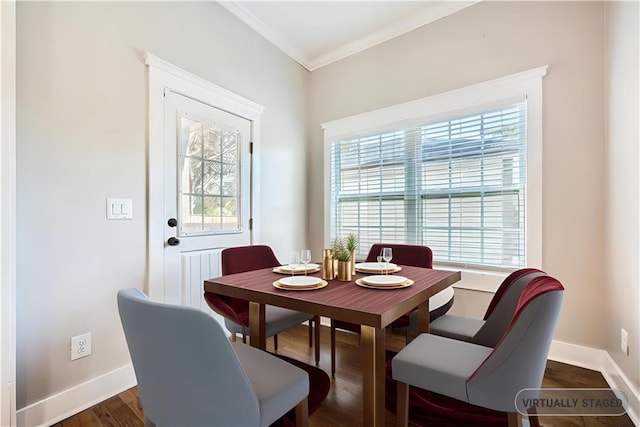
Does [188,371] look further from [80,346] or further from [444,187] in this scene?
[444,187]

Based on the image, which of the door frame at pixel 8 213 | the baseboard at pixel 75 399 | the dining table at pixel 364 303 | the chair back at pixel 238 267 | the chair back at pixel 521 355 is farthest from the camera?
the chair back at pixel 238 267

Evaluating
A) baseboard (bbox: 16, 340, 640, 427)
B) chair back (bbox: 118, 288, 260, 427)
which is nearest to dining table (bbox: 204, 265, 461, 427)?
chair back (bbox: 118, 288, 260, 427)

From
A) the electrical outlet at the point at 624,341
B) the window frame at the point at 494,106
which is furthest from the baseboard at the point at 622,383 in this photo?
the window frame at the point at 494,106

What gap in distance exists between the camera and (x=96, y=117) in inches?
68.4

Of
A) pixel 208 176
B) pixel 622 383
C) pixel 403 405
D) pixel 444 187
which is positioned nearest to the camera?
pixel 403 405

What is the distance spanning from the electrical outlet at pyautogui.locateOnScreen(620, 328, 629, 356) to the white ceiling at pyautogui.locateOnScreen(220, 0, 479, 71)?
2.60m

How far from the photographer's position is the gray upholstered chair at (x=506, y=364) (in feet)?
3.01

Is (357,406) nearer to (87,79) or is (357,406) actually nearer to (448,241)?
(448,241)

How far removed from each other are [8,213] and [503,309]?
7.71 ft

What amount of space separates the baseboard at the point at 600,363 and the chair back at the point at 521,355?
109 centimetres

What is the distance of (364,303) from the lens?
1.12 m

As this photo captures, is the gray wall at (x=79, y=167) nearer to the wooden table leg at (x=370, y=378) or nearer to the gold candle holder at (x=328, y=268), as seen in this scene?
the gold candle holder at (x=328, y=268)

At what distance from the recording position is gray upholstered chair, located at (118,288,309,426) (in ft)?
2.52

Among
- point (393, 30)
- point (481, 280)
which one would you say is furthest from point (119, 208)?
point (393, 30)
